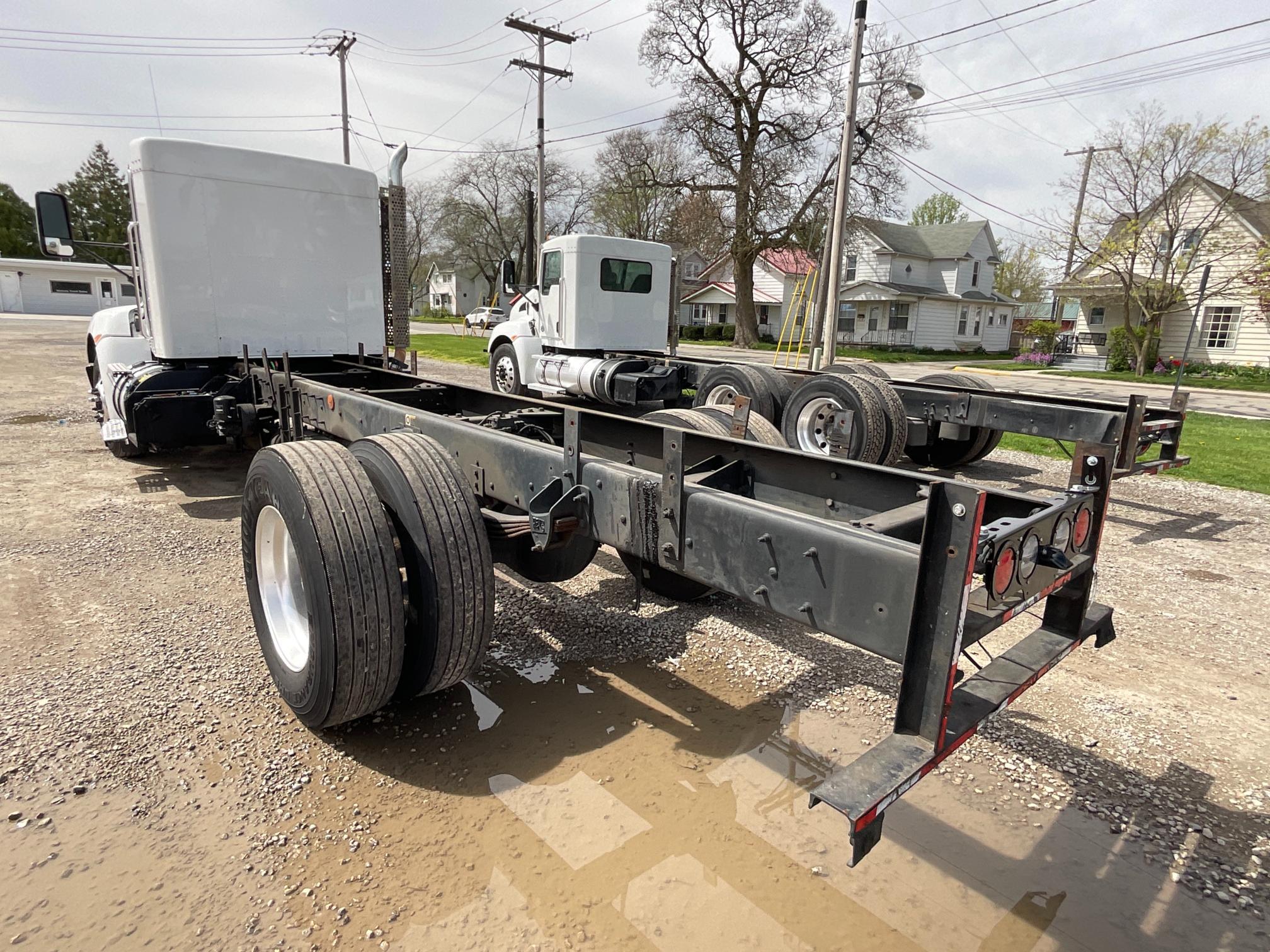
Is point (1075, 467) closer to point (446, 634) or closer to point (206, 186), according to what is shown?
point (446, 634)

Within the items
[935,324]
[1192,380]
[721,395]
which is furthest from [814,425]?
[935,324]

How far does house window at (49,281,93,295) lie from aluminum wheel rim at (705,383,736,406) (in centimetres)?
5670

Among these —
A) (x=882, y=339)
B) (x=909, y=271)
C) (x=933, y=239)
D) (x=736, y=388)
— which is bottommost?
(x=736, y=388)

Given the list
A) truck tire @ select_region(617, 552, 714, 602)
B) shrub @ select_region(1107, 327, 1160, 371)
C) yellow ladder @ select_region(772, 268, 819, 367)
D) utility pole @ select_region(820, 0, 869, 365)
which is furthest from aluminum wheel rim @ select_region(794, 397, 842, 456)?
shrub @ select_region(1107, 327, 1160, 371)

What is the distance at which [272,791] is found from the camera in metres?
2.74

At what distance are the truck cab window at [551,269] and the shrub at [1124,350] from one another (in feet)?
83.9

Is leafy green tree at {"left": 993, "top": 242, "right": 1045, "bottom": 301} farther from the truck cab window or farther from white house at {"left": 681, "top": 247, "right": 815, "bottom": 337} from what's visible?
the truck cab window

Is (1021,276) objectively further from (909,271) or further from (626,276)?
(626,276)

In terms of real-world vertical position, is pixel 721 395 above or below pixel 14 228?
below

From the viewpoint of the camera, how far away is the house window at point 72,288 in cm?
4988

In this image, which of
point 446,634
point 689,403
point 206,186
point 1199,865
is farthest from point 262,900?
point 689,403

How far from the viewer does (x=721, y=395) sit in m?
8.83

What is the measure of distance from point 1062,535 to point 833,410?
5404 millimetres

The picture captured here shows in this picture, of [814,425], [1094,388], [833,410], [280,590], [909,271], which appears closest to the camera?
[280,590]
